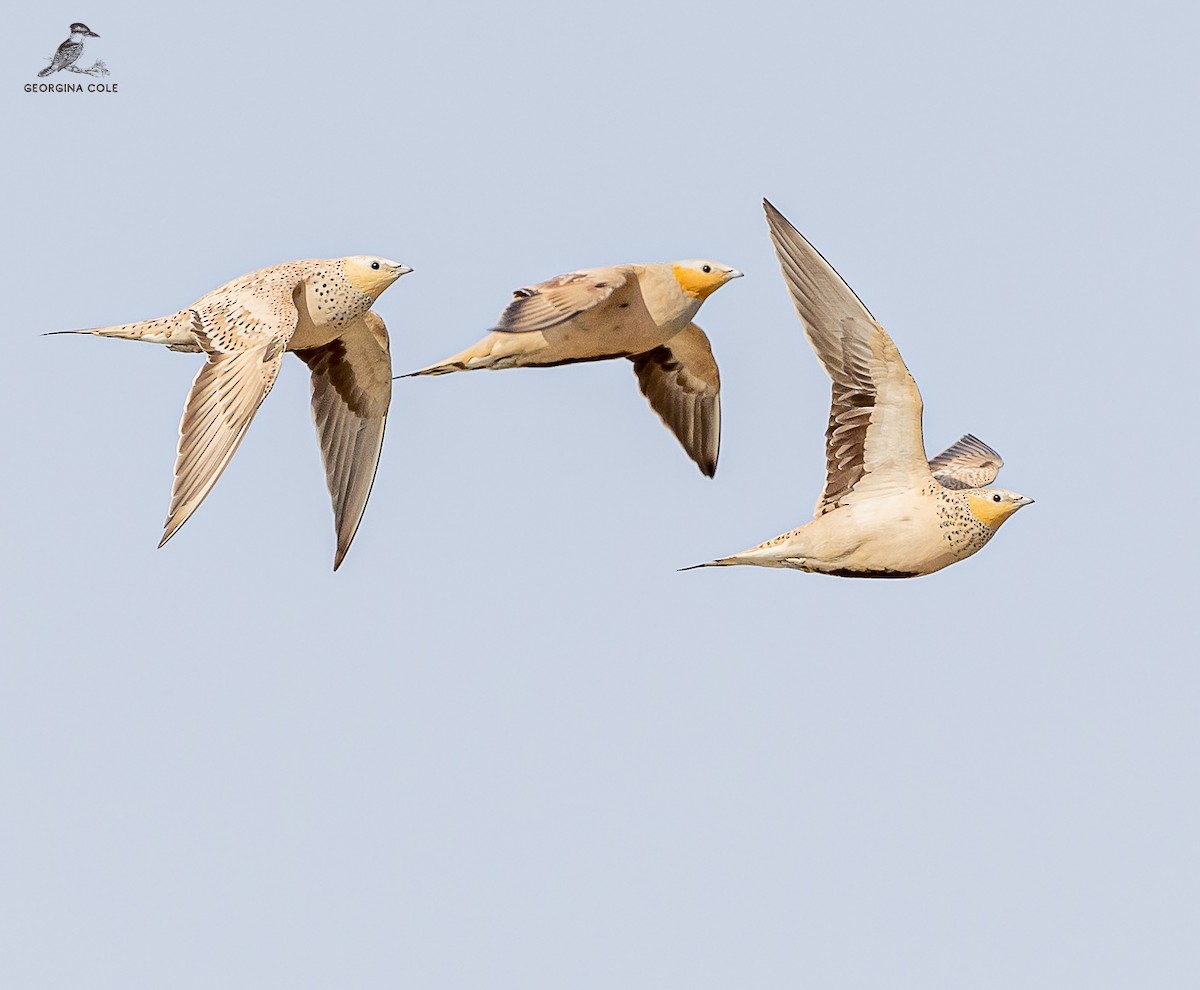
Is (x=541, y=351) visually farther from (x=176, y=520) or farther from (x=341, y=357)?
(x=176, y=520)

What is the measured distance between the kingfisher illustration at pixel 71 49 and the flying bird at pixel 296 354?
186 centimetres

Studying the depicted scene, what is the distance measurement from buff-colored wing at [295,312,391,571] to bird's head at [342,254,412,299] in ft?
1.94

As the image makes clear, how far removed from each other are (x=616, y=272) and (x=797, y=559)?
2.18 meters

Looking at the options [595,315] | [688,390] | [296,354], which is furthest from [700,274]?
[296,354]

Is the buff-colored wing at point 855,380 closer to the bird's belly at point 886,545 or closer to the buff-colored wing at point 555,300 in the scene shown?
the bird's belly at point 886,545

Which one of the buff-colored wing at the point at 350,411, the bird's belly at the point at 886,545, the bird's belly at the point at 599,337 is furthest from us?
the buff-colored wing at the point at 350,411

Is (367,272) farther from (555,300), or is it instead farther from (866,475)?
(866,475)

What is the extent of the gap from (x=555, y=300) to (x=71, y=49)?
3.66m

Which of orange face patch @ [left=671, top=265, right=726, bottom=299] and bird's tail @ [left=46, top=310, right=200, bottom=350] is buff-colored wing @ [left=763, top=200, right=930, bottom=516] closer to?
orange face patch @ [left=671, top=265, right=726, bottom=299]

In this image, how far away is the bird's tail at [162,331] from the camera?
14820 millimetres

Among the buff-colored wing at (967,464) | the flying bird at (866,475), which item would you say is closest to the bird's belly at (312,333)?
the flying bird at (866,475)

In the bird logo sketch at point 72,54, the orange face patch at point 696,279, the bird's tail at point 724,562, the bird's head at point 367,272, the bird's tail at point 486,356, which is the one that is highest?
the bird logo sketch at point 72,54

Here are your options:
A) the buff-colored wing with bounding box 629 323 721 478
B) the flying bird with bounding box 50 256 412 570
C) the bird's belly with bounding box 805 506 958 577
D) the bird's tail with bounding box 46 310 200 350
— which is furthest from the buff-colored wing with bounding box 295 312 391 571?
the bird's belly with bounding box 805 506 958 577

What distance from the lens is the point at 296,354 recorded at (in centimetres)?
1592
